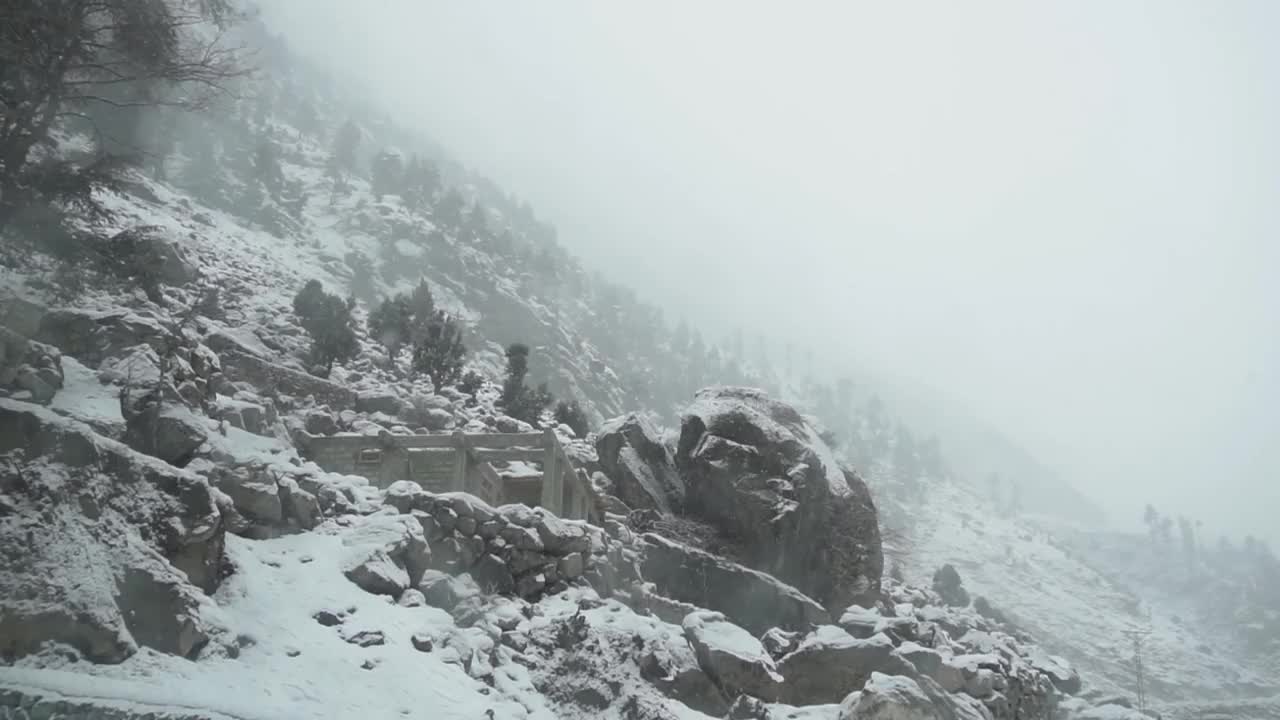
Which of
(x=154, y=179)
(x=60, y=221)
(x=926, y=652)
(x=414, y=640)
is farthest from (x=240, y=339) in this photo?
(x=154, y=179)

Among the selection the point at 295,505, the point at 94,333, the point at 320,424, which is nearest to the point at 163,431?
the point at 295,505

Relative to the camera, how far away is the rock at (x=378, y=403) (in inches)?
1307

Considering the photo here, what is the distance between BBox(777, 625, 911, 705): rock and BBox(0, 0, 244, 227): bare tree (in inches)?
647

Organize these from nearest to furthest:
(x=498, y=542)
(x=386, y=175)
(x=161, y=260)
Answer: (x=498, y=542), (x=161, y=260), (x=386, y=175)

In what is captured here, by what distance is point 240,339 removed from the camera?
34.8m

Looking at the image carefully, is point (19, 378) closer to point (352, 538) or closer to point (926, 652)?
point (352, 538)

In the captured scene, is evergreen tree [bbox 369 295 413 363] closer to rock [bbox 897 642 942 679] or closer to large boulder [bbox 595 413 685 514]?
large boulder [bbox 595 413 685 514]

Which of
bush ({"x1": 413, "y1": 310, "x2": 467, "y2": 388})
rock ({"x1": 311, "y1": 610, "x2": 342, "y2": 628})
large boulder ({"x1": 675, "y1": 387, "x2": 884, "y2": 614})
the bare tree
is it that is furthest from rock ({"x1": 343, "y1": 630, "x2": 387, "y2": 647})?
bush ({"x1": 413, "y1": 310, "x2": 467, "y2": 388})

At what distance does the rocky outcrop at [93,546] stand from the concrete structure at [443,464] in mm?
10894

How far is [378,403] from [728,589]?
16983 mm

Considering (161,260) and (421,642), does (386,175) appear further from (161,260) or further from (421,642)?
(421,642)

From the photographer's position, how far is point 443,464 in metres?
21.8

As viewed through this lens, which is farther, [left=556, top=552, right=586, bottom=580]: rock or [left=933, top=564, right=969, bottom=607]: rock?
[left=933, top=564, right=969, bottom=607]: rock

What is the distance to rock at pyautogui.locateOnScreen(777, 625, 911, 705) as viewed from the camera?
59.4 feet
